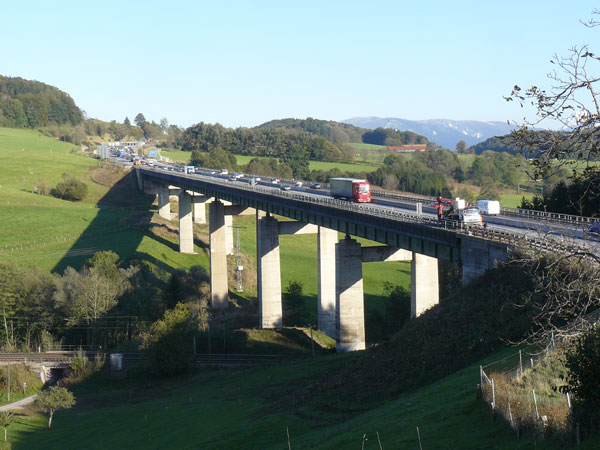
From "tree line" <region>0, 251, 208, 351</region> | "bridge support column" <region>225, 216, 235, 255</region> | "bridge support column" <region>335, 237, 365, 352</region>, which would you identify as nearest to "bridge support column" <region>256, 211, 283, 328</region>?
"tree line" <region>0, 251, 208, 351</region>

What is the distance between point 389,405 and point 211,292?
63.3 meters

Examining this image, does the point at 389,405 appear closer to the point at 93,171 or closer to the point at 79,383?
the point at 79,383

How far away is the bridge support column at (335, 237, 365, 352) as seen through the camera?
6644cm

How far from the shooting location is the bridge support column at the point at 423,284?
6215cm

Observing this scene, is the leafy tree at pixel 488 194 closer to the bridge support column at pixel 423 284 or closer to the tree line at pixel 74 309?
the tree line at pixel 74 309

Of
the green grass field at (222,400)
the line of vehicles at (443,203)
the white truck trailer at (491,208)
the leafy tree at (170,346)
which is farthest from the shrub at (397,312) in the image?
the leafy tree at (170,346)

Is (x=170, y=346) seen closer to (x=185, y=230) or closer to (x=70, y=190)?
(x=185, y=230)

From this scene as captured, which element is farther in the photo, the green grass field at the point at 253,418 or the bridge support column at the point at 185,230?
the bridge support column at the point at 185,230

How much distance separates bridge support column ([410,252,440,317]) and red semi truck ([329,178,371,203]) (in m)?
15.9

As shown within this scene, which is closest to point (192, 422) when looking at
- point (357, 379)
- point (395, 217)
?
point (357, 379)

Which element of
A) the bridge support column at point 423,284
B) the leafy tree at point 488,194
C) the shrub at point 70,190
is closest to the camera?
the bridge support column at point 423,284

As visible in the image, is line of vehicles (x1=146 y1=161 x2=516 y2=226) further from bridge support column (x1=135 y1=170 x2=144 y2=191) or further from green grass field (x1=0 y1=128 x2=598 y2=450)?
bridge support column (x1=135 y1=170 x2=144 y2=191)

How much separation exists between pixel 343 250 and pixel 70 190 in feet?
314

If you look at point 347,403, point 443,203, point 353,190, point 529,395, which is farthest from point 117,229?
point 529,395
